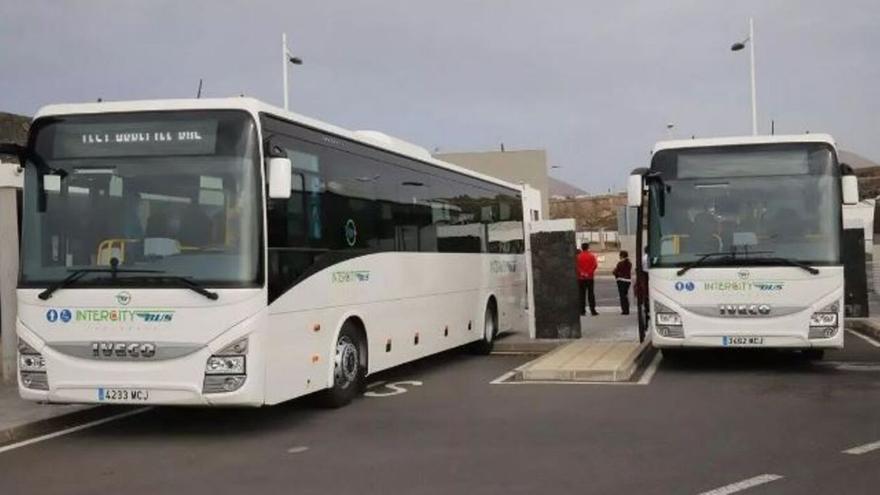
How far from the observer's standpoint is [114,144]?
8.70m

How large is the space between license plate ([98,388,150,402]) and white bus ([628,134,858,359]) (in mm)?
6942

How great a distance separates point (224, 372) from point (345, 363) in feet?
7.42

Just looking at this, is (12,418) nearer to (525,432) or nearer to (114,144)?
(114,144)

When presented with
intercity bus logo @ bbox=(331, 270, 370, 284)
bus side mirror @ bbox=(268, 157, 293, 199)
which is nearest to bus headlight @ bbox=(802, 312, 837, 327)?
intercity bus logo @ bbox=(331, 270, 370, 284)

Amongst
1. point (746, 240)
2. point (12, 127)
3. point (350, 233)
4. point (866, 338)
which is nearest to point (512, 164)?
point (866, 338)

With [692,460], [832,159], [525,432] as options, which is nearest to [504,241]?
[832,159]

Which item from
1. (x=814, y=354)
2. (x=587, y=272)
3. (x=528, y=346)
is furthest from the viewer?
(x=587, y=272)

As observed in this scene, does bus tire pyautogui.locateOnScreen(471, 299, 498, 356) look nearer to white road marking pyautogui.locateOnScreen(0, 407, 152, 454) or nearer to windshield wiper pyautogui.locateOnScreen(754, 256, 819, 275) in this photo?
windshield wiper pyautogui.locateOnScreen(754, 256, 819, 275)

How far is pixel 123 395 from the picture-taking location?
8.41 m

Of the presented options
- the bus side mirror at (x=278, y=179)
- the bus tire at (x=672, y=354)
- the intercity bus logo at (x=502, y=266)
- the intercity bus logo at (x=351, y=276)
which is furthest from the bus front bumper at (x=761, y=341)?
the bus side mirror at (x=278, y=179)

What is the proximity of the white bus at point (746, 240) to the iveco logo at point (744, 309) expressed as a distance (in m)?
0.01

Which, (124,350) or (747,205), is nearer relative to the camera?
(124,350)

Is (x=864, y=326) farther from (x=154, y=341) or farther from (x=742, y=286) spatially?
(x=154, y=341)

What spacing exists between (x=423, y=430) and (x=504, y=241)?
9.17m
